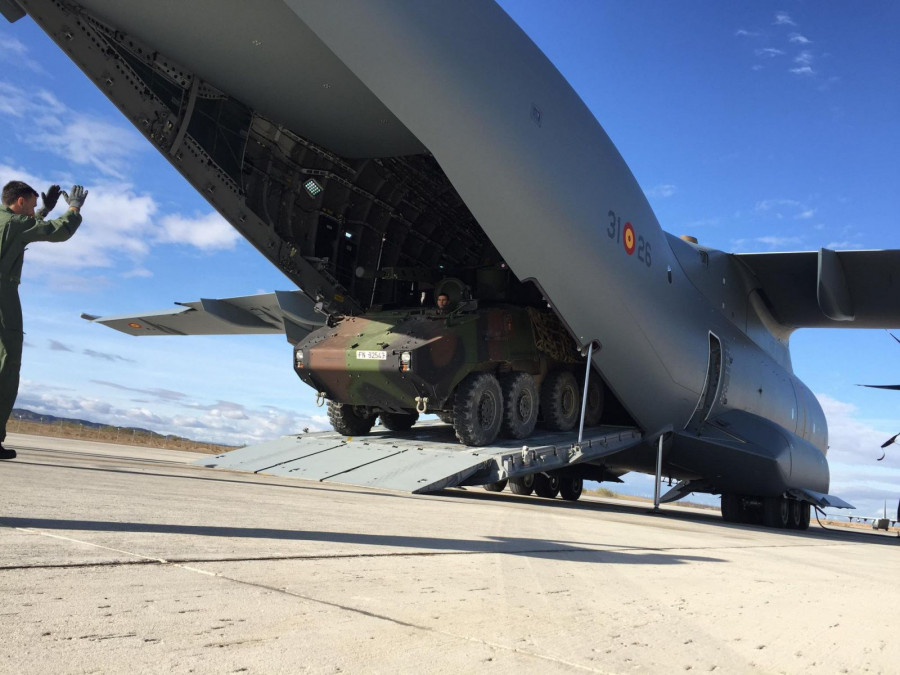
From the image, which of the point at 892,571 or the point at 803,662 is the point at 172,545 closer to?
the point at 803,662

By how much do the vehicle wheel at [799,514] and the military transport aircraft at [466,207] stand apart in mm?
56

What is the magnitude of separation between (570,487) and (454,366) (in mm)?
5402

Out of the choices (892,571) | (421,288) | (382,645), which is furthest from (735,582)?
(421,288)

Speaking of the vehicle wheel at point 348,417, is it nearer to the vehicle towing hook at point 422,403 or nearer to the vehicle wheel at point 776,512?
the vehicle towing hook at point 422,403

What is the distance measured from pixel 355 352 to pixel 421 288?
175 centimetres

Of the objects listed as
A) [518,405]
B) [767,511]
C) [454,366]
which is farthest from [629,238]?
[767,511]

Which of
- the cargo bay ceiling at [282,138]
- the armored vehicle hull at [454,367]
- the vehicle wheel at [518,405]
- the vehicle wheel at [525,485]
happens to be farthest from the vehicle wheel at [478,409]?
the vehicle wheel at [525,485]

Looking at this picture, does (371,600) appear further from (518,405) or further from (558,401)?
(558,401)

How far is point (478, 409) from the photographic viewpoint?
838 cm

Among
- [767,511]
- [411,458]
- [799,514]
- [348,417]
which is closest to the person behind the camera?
[411,458]

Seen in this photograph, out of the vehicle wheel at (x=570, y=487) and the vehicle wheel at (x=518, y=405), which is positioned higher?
the vehicle wheel at (x=518, y=405)

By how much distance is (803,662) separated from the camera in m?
1.76

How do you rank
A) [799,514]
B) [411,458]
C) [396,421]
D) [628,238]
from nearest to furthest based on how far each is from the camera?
[411,458] < [628,238] < [396,421] < [799,514]

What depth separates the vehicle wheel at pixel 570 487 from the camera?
1261cm
